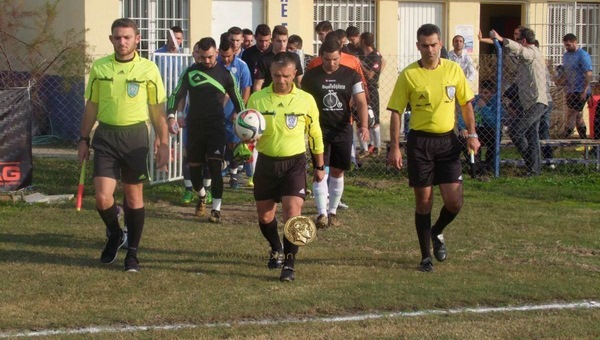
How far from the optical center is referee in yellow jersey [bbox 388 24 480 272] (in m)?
9.22

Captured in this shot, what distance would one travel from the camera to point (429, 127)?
926 cm

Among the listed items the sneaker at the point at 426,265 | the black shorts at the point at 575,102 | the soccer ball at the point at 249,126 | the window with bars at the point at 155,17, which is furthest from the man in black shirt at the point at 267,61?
the window with bars at the point at 155,17

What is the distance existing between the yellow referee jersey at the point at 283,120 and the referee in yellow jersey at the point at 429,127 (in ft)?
2.68

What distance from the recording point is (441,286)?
28.1ft

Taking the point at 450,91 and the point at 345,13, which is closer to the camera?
the point at 450,91

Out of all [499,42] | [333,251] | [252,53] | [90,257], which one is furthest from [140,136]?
[499,42]

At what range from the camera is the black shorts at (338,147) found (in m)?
11.2

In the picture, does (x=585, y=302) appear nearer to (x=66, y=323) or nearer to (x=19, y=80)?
(x=66, y=323)

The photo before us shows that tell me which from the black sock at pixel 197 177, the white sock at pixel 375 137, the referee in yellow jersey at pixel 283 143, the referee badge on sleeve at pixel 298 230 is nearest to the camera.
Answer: the referee badge on sleeve at pixel 298 230

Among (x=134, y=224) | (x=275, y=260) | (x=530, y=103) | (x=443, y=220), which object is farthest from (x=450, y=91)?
(x=530, y=103)

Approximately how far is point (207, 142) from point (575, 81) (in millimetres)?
8030

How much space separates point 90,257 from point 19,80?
976 centimetres

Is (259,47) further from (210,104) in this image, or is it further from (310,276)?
(310,276)

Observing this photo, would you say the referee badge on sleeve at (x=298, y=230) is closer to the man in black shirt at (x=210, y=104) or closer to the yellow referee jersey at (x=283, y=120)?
the yellow referee jersey at (x=283, y=120)
